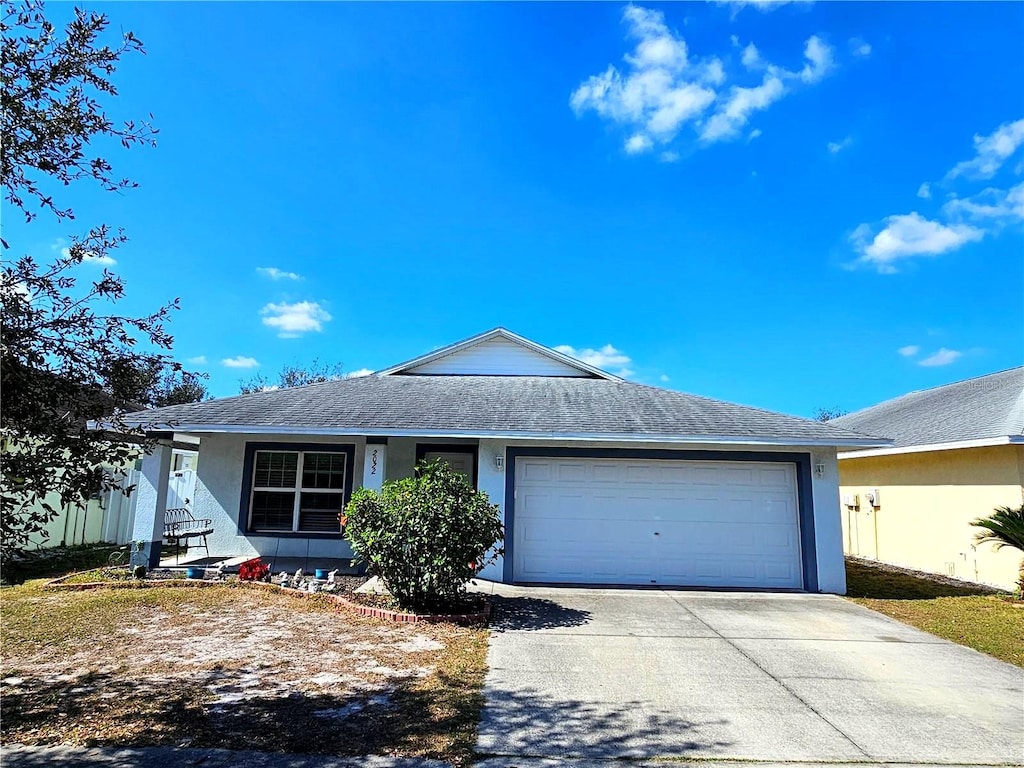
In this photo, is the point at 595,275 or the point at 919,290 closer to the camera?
the point at 595,275

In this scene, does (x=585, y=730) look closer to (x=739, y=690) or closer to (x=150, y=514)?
(x=739, y=690)

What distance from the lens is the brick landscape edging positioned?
24.8 feet

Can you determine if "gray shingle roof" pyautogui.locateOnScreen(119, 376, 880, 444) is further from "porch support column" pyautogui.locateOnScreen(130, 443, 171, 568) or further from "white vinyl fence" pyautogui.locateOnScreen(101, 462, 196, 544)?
"white vinyl fence" pyautogui.locateOnScreen(101, 462, 196, 544)

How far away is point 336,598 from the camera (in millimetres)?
8633

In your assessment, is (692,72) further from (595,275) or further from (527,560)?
(527,560)

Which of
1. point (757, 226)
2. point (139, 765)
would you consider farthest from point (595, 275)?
point (139, 765)

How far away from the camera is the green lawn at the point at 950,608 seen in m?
7.43

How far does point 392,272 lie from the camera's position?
1817 cm

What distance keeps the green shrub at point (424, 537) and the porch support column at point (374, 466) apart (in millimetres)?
2609

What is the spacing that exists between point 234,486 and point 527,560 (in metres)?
6.37

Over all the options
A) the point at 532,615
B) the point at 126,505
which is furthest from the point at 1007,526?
the point at 126,505

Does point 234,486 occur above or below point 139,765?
above

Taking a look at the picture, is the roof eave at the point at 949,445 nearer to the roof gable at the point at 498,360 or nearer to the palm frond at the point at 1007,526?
the palm frond at the point at 1007,526

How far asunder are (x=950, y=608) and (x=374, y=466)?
9814 mm
